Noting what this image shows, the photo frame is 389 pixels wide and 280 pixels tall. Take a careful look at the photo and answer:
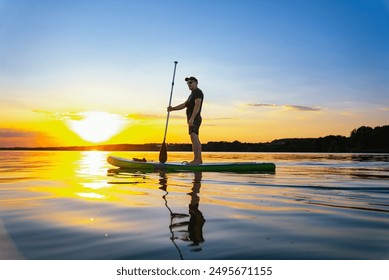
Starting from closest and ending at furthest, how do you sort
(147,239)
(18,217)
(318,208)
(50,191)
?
(147,239)
(18,217)
(318,208)
(50,191)

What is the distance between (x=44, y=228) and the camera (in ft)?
14.0

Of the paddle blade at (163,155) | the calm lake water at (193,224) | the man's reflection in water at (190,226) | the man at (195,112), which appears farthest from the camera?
the paddle blade at (163,155)

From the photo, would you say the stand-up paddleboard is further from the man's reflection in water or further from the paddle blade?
the man's reflection in water

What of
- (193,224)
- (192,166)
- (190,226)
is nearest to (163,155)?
(192,166)

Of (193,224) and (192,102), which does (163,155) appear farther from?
(193,224)

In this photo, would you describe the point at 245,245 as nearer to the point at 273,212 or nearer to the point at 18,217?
the point at 273,212

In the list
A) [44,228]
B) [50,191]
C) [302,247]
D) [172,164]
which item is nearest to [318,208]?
[302,247]

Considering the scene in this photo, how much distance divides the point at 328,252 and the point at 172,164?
9340 millimetres

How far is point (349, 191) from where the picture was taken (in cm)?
775

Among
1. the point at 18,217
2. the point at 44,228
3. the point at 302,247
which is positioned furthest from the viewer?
the point at 18,217

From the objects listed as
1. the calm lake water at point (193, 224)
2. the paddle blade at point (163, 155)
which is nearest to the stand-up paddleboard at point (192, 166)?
the paddle blade at point (163, 155)

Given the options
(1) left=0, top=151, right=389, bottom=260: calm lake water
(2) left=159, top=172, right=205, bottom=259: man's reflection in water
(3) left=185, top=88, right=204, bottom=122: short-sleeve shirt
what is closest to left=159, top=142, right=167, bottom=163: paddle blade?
(3) left=185, top=88, right=204, bottom=122: short-sleeve shirt

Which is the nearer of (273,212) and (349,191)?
(273,212)

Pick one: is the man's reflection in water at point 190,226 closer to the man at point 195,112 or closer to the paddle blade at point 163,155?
the man at point 195,112
